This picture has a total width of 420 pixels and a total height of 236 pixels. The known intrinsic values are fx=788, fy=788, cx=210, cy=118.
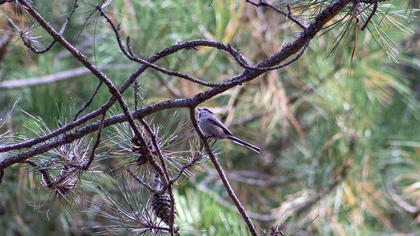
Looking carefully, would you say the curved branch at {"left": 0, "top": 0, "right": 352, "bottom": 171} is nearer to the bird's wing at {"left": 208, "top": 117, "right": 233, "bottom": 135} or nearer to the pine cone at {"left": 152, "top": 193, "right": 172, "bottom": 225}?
the pine cone at {"left": 152, "top": 193, "right": 172, "bottom": 225}

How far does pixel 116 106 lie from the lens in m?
1.64

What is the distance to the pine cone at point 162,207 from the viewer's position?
1.38 m

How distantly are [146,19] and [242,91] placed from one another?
0.46 metres

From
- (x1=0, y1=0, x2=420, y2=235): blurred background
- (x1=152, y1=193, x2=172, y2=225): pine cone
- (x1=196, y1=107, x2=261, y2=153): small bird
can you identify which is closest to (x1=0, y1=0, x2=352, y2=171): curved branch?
(x1=152, y1=193, x2=172, y2=225): pine cone

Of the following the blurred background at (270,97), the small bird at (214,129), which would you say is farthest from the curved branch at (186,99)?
the blurred background at (270,97)

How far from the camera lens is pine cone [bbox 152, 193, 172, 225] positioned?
138cm

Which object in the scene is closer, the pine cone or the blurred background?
the pine cone

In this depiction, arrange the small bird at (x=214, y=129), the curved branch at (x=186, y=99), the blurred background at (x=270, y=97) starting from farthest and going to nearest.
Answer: the blurred background at (x=270, y=97) < the small bird at (x=214, y=129) < the curved branch at (x=186, y=99)

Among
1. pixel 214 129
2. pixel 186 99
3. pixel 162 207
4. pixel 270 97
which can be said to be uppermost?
pixel 270 97

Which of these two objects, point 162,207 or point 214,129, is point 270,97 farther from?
point 162,207

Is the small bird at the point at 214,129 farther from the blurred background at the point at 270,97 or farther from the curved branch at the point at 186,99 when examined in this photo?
the blurred background at the point at 270,97

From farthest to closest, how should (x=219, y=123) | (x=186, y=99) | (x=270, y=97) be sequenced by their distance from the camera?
1. (x=270, y=97)
2. (x=219, y=123)
3. (x=186, y=99)

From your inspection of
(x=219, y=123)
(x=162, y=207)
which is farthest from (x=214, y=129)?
(x=162, y=207)

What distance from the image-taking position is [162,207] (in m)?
1.38
